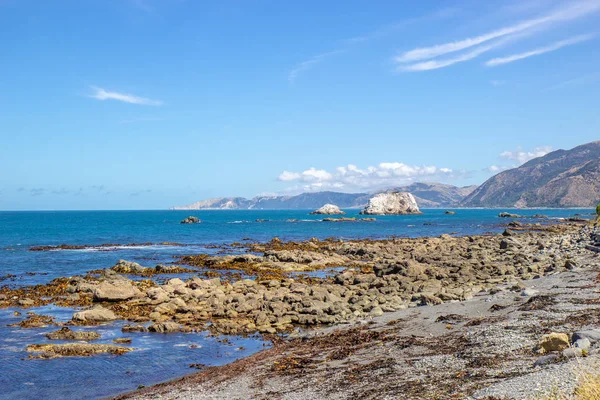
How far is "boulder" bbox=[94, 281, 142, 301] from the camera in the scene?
2791cm

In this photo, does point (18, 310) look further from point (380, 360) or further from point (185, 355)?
point (380, 360)

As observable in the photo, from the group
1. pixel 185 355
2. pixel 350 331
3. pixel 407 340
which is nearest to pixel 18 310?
pixel 185 355

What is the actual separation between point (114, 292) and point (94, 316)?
15.4ft

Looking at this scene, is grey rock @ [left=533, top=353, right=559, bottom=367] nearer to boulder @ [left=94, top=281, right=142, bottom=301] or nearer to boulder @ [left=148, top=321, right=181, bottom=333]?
boulder @ [left=148, top=321, right=181, bottom=333]

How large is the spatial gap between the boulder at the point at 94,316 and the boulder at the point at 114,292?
396 centimetres

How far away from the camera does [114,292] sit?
28.1 meters

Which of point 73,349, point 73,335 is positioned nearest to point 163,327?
point 73,335

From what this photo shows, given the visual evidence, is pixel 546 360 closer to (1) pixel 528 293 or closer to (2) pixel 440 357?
(2) pixel 440 357

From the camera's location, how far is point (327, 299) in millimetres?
26250

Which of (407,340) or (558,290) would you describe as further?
(558,290)

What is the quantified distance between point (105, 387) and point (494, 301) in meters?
14.4

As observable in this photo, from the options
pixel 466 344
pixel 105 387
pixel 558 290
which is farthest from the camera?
pixel 558 290

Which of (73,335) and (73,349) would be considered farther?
(73,335)

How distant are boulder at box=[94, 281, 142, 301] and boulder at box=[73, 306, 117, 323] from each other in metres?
3.96
